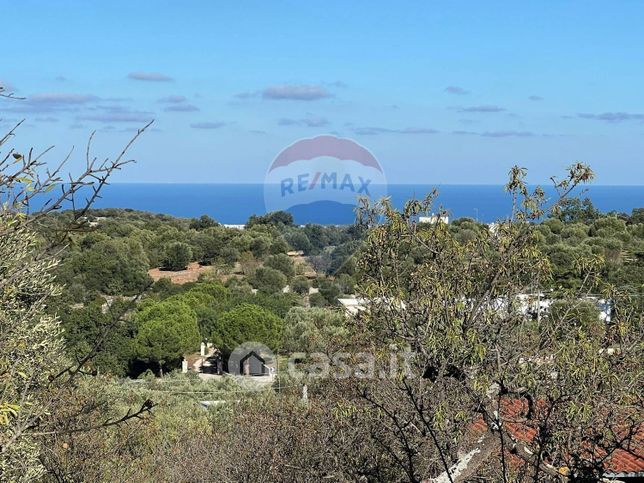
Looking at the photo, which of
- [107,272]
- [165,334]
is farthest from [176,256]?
[165,334]

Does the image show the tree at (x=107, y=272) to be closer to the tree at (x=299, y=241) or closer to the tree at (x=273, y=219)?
the tree at (x=299, y=241)

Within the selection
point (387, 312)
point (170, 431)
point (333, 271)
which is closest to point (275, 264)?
point (333, 271)

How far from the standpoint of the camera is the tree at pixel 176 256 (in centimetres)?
4691

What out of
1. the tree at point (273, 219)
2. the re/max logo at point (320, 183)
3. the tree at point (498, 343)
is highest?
the re/max logo at point (320, 183)

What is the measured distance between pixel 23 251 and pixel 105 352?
2032 cm

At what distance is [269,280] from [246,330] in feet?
46.8

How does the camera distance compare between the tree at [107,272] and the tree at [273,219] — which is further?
the tree at [273,219]

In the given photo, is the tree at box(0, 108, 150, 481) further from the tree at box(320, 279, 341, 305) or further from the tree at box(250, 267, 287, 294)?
the tree at box(250, 267, 287, 294)

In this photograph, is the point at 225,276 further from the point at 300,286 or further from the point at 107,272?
the point at 107,272

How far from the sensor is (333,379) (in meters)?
12.1

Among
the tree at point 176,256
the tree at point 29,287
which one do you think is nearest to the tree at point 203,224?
the tree at point 176,256

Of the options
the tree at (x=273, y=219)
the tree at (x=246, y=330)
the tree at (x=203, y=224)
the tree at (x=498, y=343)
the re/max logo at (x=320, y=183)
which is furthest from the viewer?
the tree at (x=273, y=219)

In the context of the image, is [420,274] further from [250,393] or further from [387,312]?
[250,393]

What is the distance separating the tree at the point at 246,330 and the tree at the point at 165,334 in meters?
1.14
